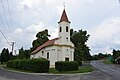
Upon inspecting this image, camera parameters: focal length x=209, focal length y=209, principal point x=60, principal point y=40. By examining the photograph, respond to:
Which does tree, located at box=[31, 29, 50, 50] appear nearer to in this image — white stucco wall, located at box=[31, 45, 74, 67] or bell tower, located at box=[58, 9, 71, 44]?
bell tower, located at box=[58, 9, 71, 44]

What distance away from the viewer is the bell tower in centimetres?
5391

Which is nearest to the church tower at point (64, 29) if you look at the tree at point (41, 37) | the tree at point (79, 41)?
the tree at point (79, 41)

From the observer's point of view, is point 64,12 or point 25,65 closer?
point 25,65

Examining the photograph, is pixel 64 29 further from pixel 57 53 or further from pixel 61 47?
pixel 57 53

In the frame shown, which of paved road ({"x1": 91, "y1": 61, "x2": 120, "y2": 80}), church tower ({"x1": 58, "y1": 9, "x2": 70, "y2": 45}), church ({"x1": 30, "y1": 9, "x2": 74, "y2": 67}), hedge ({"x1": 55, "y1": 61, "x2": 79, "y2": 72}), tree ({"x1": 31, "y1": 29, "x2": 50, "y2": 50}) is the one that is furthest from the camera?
tree ({"x1": 31, "y1": 29, "x2": 50, "y2": 50})

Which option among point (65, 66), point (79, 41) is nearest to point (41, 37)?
point (79, 41)

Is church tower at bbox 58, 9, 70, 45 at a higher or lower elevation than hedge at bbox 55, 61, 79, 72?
higher

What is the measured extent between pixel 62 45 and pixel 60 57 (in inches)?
121

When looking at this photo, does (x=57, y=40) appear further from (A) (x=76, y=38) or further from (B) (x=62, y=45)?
(A) (x=76, y=38)

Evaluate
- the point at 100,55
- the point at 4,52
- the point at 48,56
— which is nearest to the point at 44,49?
the point at 48,56

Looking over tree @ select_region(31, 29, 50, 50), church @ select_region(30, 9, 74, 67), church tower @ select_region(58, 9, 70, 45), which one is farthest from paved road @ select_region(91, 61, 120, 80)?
tree @ select_region(31, 29, 50, 50)

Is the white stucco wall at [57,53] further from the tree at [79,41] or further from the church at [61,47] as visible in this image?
the tree at [79,41]

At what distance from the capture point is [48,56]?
177ft

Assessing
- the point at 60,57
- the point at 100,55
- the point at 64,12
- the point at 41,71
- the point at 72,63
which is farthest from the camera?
the point at 100,55
